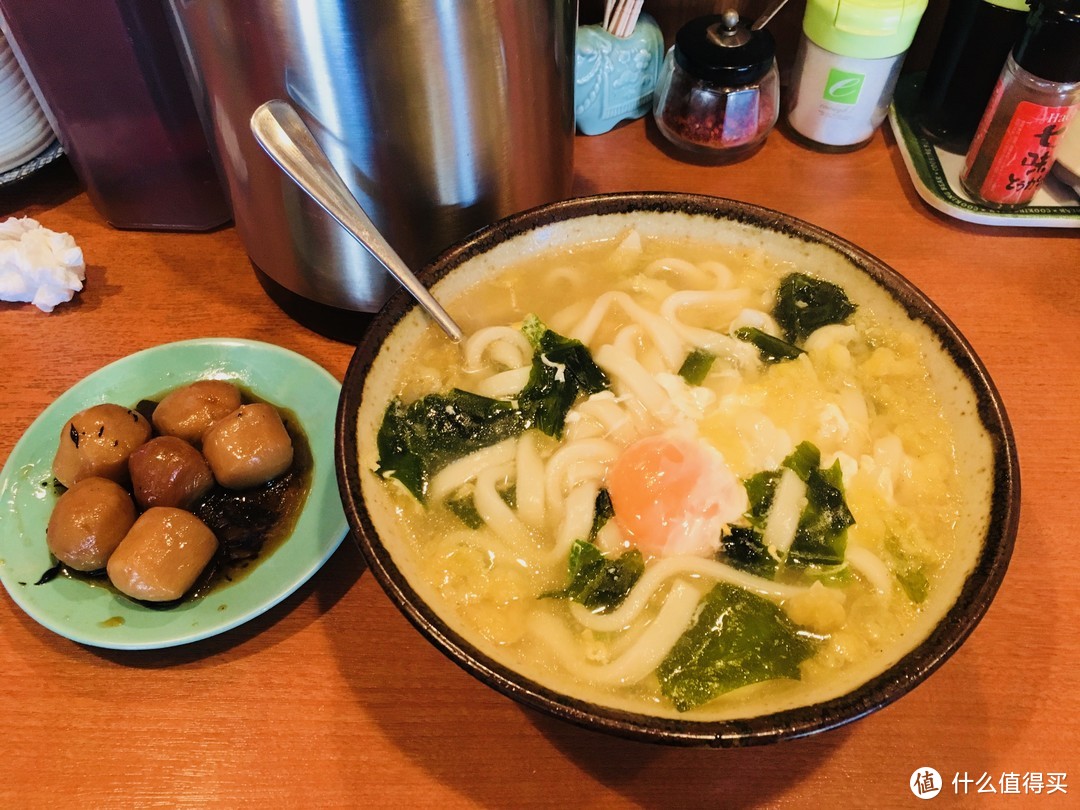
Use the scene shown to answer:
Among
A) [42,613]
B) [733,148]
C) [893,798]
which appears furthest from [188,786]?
[733,148]

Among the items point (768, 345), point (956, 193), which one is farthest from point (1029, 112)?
point (768, 345)

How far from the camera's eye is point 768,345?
120cm

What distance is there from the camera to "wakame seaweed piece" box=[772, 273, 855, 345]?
1186 millimetres

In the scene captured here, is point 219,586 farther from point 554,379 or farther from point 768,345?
point 768,345

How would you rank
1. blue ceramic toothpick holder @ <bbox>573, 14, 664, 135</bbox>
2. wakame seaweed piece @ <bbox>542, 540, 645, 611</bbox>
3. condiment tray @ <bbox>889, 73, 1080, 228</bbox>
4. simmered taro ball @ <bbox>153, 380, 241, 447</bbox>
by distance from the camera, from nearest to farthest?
1. wakame seaweed piece @ <bbox>542, 540, 645, 611</bbox>
2. simmered taro ball @ <bbox>153, 380, 241, 447</bbox>
3. condiment tray @ <bbox>889, 73, 1080, 228</bbox>
4. blue ceramic toothpick holder @ <bbox>573, 14, 664, 135</bbox>

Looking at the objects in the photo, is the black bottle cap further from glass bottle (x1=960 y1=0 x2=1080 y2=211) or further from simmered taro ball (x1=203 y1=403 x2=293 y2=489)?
simmered taro ball (x1=203 y1=403 x2=293 y2=489)

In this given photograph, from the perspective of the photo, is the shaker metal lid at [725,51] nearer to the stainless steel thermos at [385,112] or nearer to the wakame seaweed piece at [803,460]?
the stainless steel thermos at [385,112]

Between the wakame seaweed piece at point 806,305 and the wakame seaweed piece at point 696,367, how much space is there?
0.43 ft

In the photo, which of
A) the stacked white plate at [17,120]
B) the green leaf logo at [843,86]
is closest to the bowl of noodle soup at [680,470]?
the green leaf logo at [843,86]

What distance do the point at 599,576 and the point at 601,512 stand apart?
0.30 ft

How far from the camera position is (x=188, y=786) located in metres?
1.01

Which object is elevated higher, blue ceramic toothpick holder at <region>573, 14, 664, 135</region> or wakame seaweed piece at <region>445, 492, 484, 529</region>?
blue ceramic toothpick holder at <region>573, 14, 664, 135</region>

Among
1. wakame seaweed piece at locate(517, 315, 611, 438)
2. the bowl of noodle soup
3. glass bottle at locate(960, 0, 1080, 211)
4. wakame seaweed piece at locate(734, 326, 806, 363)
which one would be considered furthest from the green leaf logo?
wakame seaweed piece at locate(517, 315, 611, 438)

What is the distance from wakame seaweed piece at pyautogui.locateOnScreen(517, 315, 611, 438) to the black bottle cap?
0.97m
